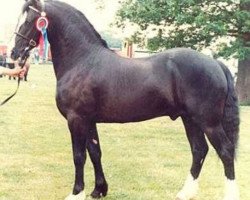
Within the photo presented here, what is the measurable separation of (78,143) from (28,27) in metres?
1.49

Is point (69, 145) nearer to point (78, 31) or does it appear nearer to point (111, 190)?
point (111, 190)

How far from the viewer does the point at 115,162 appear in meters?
7.94

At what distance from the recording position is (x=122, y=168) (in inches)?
296

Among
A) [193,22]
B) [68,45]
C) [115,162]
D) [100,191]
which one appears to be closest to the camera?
[68,45]

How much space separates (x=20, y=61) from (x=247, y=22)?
48.0 ft

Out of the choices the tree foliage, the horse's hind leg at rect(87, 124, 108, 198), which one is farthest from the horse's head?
the tree foliage

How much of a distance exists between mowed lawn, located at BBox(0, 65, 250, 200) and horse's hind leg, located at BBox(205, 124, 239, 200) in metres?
0.51

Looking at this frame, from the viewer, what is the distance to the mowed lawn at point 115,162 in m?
6.29

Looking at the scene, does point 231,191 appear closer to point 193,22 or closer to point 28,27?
point 28,27

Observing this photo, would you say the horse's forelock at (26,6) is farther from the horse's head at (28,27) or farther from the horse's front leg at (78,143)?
the horse's front leg at (78,143)

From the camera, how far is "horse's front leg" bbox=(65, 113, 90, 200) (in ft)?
18.2

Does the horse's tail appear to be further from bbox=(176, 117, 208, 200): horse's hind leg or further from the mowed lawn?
the mowed lawn

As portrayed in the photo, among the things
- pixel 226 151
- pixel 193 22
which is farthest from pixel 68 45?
pixel 193 22

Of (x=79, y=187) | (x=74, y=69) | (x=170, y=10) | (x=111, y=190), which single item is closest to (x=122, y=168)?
(x=111, y=190)
